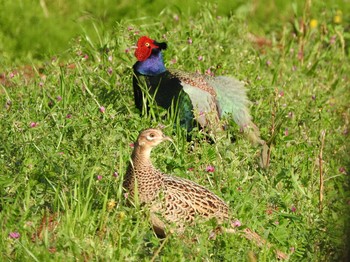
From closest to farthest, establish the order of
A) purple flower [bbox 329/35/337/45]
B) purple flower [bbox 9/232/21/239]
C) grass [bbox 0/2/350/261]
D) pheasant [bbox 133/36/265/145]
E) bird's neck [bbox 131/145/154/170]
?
1. purple flower [bbox 9/232/21/239]
2. grass [bbox 0/2/350/261]
3. bird's neck [bbox 131/145/154/170]
4. pheasant [bbox 133/36/265/145]
5. purple flower [bbox 329/35/337/45]

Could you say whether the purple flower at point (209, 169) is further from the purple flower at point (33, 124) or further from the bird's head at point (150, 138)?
the purple flower at point (33, 124)

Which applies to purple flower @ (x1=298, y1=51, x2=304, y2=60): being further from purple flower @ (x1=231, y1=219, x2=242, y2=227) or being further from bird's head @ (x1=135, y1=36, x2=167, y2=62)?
purple flower @ (x1=231, y1=219, x2=242, y2=227)

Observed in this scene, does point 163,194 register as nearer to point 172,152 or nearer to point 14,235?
point 14,235

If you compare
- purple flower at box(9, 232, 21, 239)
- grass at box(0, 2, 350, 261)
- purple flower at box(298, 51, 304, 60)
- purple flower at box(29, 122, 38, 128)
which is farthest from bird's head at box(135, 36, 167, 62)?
purple flower at box(9, 232, 21, 239)

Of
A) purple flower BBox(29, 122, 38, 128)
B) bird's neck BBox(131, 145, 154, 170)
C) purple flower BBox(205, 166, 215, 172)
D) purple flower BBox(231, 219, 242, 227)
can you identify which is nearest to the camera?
purple flower BBox(231, 219, 242, 227)

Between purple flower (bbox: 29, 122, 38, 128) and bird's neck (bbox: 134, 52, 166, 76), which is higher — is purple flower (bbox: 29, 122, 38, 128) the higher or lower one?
the higher one

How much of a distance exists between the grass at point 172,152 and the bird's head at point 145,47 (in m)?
0.29

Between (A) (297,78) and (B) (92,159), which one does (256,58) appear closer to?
(A) (297,78)

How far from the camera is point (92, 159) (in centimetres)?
626

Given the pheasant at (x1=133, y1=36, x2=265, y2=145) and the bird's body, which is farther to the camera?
the pheasant at (x1=133, y1=36, x2=265, y2=145)

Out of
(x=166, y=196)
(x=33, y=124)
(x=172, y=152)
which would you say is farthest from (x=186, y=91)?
(x=166, y=196)

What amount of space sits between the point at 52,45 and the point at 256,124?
2301 mm

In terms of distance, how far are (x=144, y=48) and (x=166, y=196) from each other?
228 cm

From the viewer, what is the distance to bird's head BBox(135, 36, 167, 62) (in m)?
7.99
